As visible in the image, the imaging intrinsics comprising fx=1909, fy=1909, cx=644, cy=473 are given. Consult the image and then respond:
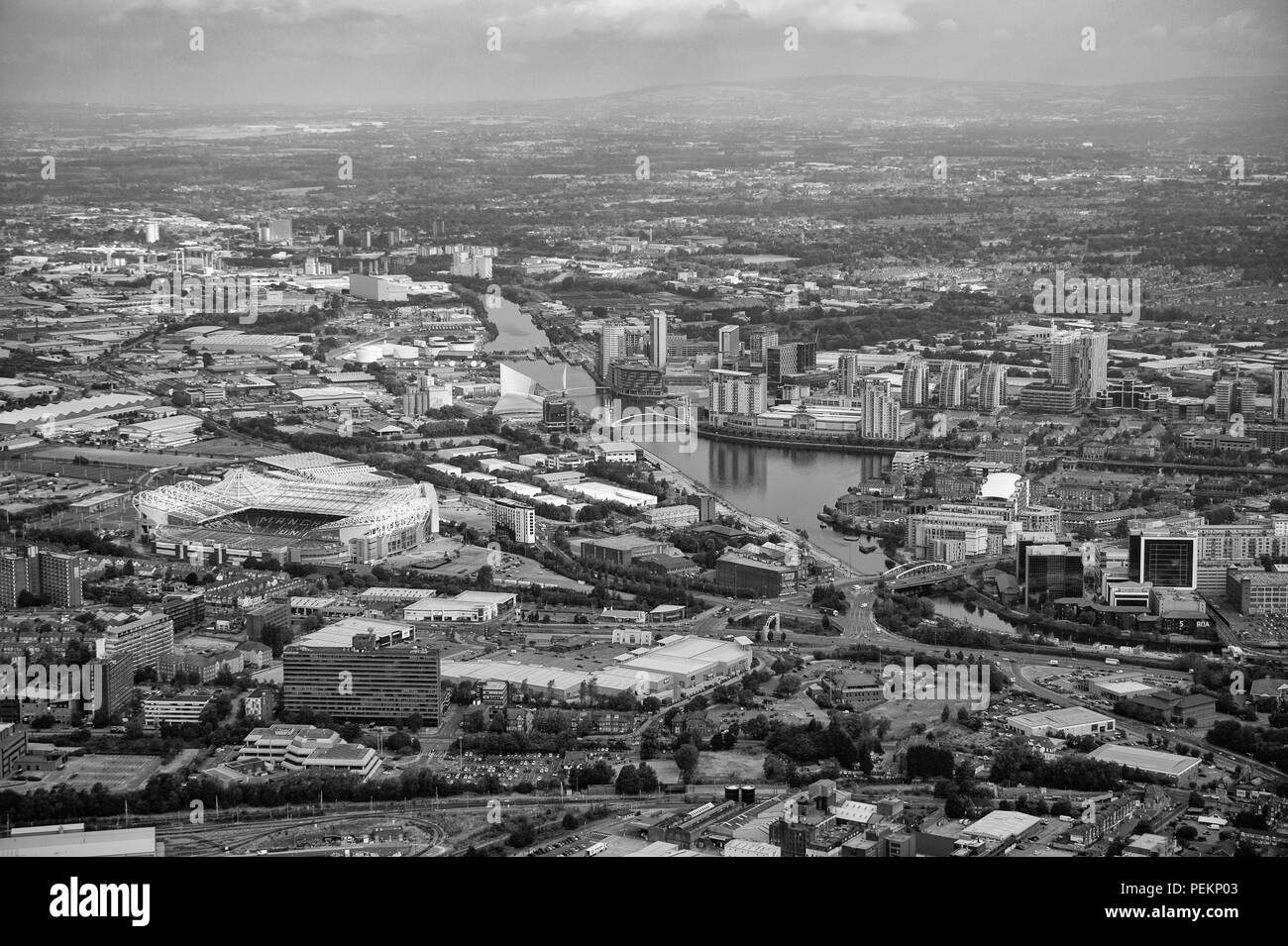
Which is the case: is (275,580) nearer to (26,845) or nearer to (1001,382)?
(26,845)

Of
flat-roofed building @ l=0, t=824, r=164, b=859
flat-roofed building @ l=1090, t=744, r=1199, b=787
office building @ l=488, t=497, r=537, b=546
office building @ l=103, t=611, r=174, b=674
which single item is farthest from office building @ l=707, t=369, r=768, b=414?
flat-roofed building @ l=0, t=824, r=164, b=859

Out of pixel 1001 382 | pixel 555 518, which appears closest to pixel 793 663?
pixel 555 518

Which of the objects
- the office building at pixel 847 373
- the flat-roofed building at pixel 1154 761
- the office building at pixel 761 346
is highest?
the office building at pixel 761 346
